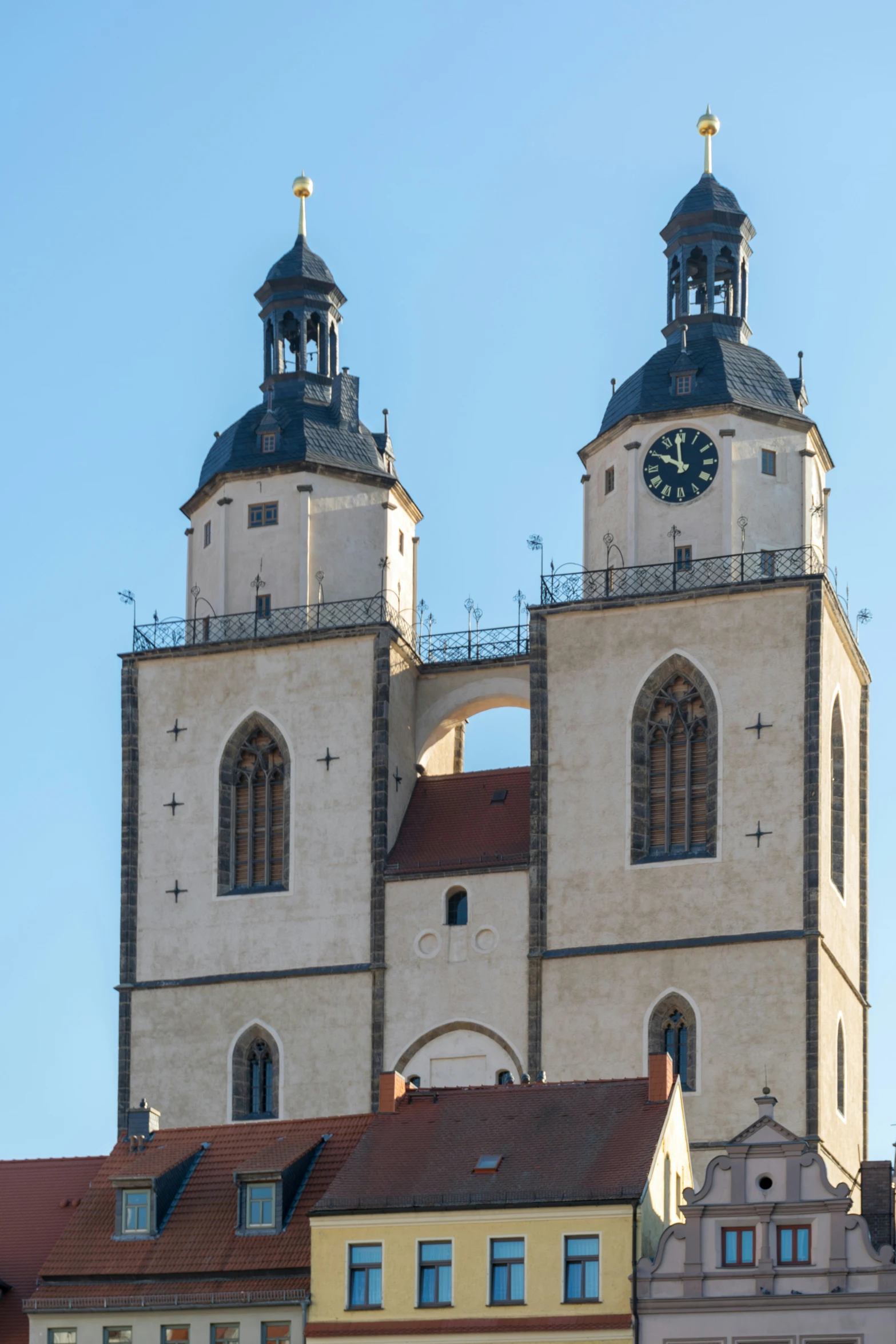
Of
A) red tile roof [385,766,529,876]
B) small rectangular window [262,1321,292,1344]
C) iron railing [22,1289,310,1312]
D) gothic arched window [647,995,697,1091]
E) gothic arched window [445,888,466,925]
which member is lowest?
small rectangular window [262,1321,292,1344]

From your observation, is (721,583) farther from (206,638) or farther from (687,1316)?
(687,1316)

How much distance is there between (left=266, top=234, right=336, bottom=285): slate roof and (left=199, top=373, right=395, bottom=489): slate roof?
284cm

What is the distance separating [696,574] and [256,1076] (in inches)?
523

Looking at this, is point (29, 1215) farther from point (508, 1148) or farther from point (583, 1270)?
point (583, 1270)

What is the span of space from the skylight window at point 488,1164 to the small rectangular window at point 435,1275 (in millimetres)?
1319

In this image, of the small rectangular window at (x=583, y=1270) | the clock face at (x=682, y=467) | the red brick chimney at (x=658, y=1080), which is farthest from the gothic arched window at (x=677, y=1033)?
the small rectangular window at (x=583, y=1270)

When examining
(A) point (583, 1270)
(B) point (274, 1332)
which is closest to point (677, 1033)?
(B) point (274, 1332)

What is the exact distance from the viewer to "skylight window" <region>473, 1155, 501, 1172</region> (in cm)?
4844

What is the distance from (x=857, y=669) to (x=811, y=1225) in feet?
77.5

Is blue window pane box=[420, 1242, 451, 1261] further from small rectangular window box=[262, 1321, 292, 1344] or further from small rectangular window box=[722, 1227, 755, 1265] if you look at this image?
small rectangular window box=[722, 1227, 755, 1265]

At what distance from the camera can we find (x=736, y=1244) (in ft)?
151

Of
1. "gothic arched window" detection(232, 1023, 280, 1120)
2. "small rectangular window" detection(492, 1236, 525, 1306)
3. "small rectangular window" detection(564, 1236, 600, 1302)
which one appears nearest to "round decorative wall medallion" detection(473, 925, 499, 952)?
"gothic arched window" detection(232, 1023, 280, 1120)

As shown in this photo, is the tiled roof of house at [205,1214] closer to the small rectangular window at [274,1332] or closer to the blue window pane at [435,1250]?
the small rectangular window at [274,1332]

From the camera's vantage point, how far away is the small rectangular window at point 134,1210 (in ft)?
167
